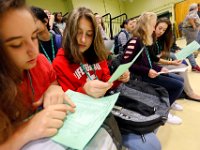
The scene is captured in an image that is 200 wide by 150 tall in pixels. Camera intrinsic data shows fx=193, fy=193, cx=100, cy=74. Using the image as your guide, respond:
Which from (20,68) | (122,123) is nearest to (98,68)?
(122,123)

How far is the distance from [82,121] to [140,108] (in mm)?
528

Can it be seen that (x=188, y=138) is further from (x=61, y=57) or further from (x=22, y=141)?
(x=22, y=141)

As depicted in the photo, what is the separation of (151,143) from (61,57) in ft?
2.26

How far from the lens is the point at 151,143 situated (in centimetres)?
95

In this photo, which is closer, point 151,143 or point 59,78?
point 151,143

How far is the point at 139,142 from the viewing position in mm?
948

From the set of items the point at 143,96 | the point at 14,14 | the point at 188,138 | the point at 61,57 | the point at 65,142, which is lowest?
the point at 188,138

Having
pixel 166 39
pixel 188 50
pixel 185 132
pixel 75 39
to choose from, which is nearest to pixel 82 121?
pixel 75 39

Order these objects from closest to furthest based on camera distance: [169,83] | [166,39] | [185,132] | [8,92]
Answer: [8,92] → [185,132] → [169,83] → [166,39]

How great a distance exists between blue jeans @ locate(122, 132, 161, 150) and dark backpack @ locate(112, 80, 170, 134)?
0.08 ft

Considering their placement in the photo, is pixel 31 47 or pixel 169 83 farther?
pixel 169 83

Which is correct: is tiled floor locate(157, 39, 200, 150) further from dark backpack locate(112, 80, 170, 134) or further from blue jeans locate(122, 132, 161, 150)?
blue jeans locate(122, 132, 161, 150)

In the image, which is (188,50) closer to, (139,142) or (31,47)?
(139,142)

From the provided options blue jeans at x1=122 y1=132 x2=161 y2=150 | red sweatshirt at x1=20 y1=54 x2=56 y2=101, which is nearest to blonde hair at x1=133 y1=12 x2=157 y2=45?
blue jeans at x1=122 y1=132 x2=161 y2=150
